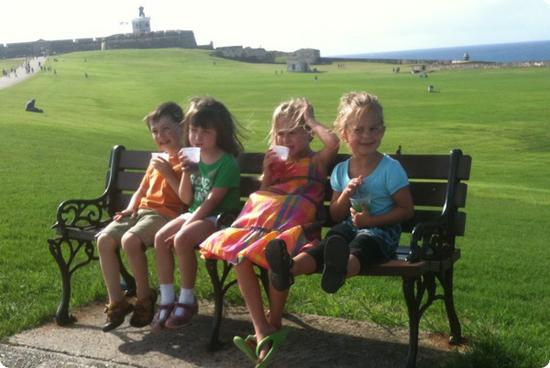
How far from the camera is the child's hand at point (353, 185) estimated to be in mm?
4426

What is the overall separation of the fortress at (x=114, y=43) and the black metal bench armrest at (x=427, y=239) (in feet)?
465

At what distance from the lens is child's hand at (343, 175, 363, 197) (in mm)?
4426

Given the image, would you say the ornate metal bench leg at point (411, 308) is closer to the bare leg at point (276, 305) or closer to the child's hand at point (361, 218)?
the child's hand at point (361, 218)

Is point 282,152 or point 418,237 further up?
point 282,152

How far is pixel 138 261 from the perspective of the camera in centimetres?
489

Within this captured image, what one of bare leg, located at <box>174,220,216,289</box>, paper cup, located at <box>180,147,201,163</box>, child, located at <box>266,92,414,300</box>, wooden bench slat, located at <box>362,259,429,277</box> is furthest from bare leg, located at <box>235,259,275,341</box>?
paper cup, located at <box>180,147,201,163</box>

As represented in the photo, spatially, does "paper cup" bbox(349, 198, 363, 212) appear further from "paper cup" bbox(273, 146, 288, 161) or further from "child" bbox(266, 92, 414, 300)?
"paper cup" bbox(273, 146, 288, 161)

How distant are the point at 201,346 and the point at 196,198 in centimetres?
94

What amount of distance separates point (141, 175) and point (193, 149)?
1075 millimetres

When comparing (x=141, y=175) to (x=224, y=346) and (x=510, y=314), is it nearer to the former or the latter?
(x=224, y=346)

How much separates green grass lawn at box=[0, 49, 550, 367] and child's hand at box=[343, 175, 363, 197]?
0.96m

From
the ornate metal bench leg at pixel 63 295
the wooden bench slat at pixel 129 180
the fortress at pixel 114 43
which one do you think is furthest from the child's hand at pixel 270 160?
the fortress at pixel 114 43

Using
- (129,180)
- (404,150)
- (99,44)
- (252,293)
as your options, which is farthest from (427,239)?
(99,44)

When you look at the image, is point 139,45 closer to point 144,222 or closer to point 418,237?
point 144,222
